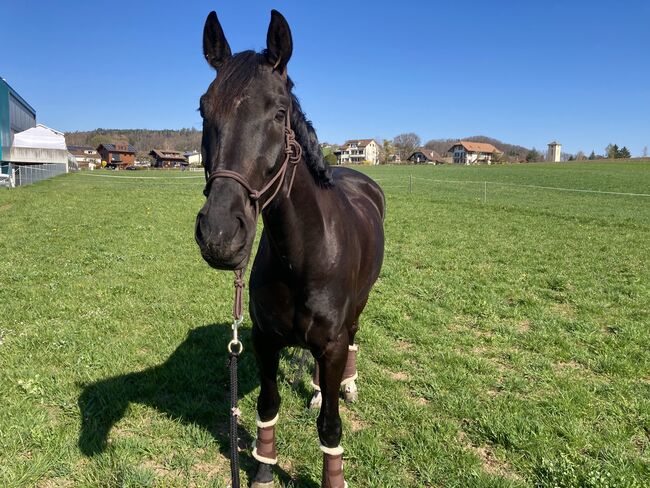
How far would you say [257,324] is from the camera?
279cm

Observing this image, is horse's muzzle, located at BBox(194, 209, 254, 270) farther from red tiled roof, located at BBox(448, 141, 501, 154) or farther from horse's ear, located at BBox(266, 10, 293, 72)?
red tiled roof, located at BBox(448, 141, 501, 154)

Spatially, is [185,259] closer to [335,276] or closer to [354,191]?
[354,191]

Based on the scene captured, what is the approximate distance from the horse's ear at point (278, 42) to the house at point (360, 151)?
487 ft

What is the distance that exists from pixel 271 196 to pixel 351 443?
2.33m

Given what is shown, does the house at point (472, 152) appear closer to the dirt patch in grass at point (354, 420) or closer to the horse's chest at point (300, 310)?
the dirt patch in grass at point (354, 420)

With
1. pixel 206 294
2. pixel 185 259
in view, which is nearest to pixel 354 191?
pixel 206 294

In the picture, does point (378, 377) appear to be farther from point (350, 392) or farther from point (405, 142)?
point (405, 142)

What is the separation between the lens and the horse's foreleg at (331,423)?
8.67 feet

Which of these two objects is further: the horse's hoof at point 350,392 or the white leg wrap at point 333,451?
the horse's hoof at point 350,392

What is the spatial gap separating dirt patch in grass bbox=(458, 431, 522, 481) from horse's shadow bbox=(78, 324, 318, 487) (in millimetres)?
1278

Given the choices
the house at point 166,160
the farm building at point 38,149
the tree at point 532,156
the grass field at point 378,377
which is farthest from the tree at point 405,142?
the grass field at point 378,377

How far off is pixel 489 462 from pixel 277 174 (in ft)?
9.09

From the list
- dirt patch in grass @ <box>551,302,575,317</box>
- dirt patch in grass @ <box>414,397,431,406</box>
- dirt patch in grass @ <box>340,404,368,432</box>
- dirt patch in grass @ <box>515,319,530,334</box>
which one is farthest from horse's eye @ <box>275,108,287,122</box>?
dirt patch in grass @ <box>551,302,575,317</box>

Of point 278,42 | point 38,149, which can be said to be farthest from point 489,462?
point 38,149
